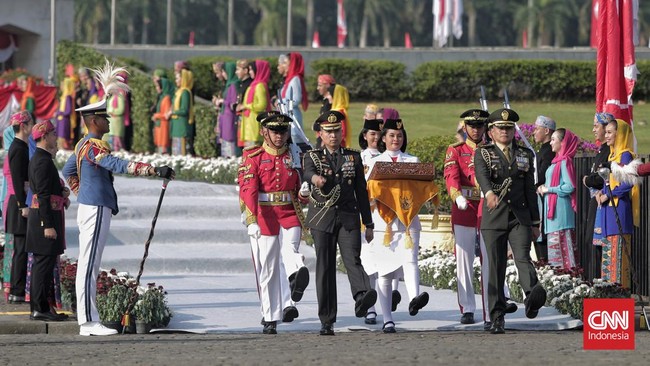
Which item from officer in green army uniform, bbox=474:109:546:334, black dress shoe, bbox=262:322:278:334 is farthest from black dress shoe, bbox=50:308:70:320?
officer in green army uniform, bbox=474:109:546:334

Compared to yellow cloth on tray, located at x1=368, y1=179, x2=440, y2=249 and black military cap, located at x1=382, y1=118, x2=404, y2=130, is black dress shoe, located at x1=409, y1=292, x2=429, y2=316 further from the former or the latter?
black military cap, located at x1=382, y1=118, x2=404, y2=130

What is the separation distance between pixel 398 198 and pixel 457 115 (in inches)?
822

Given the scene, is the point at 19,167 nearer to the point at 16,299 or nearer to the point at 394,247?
the point at 16,299

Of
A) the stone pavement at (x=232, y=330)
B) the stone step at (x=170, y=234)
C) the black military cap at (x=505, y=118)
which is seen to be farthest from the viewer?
the stone step at (x=170, y=234)

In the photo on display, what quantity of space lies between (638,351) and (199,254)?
8.25 m

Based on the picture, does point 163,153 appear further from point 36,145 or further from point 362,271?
point 362,271

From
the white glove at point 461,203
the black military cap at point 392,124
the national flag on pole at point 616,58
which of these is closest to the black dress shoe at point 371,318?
the white glove at point 461,203

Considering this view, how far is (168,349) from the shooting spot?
1160 cm

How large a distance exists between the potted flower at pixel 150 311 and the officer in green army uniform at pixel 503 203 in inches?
118

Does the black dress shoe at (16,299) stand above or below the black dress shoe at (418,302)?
below

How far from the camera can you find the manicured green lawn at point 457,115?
30562mm

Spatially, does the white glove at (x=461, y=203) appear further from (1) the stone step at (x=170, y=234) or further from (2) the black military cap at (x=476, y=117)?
(1) the stone step at (x=170, y=234)

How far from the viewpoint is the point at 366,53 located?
40969mm

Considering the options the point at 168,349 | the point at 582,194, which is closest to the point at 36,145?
the point at 168,349
